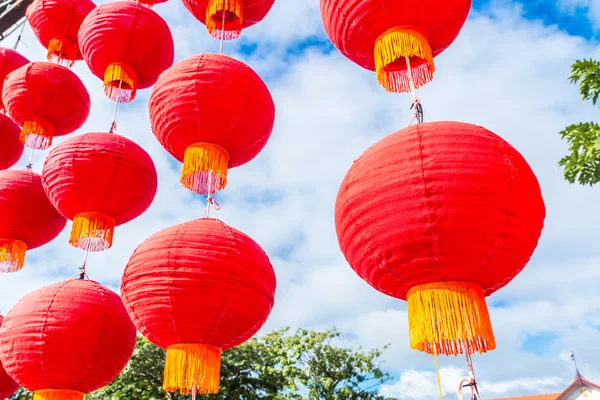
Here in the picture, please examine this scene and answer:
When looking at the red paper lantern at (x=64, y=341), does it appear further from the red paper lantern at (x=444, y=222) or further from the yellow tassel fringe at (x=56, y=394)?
the red paper lantern at (x=444, y=222)

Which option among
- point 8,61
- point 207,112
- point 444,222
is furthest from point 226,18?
point 444,222

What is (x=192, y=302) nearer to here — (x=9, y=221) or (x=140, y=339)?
(x=9, y=221)

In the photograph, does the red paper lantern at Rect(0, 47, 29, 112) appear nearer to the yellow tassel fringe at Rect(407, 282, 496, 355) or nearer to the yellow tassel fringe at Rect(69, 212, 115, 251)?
the yellow tassel fringe at Rect(69, 212, 115, 251)

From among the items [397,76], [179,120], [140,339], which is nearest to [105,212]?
[179,120]

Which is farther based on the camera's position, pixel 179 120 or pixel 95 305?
pixel 95 305

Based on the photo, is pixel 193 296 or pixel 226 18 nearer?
pixel 193 296

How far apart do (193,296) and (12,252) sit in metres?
1.89

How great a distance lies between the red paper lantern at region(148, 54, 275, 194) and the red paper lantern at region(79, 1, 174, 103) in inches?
31.8

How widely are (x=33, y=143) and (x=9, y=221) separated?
2.31ft

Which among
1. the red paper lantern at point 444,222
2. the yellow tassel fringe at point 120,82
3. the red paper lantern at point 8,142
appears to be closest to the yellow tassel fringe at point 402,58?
the red paper lantern at point 444,222

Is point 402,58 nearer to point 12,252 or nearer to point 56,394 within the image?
point 56,394

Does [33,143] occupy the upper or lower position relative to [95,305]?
upper

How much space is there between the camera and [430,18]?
182 cm

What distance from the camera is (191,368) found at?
1944 mm
